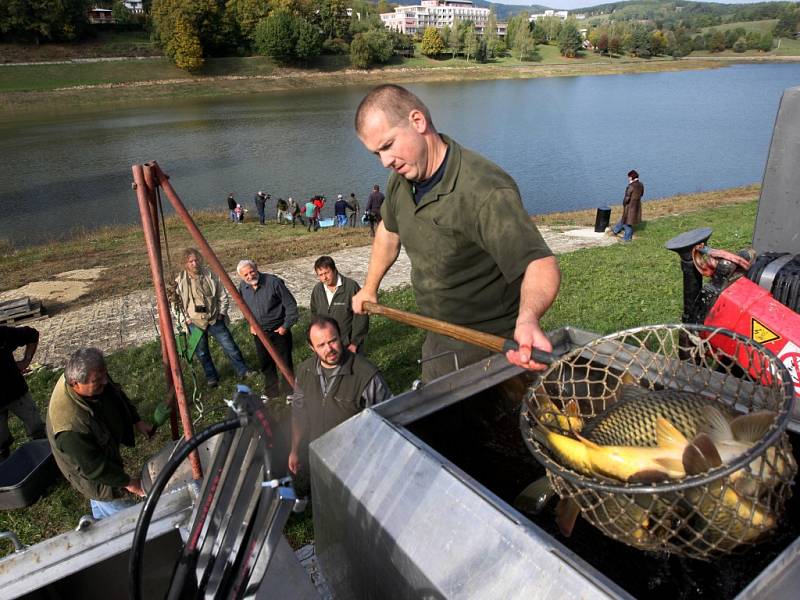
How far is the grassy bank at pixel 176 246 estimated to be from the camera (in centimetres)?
1254

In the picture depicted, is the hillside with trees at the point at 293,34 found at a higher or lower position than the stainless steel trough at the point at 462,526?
higher

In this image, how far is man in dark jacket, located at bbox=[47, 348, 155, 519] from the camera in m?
3.31

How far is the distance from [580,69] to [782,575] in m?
85.4

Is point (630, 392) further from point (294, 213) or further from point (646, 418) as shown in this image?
point (294, 213)

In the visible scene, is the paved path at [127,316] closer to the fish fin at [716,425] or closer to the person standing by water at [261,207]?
the fish fin at [716,425]

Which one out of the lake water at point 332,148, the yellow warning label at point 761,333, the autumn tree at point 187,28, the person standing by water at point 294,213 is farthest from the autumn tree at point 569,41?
the yellow warning label at point 761,333

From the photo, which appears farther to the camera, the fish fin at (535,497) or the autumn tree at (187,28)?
the autumn tree at (187,28)

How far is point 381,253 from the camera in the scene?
3443 mm

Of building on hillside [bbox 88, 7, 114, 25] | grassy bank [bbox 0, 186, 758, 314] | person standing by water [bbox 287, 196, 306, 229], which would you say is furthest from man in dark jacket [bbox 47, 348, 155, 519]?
building on hillside [bbox 88, 7, 114, 25]

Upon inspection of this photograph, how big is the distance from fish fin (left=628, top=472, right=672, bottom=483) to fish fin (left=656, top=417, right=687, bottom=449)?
6 cm

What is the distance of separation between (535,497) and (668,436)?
2.68 feet

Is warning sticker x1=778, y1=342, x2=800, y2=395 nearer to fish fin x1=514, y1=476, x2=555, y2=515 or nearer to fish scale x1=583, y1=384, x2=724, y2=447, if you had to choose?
fish scale x1=583, y1=384, x2=724, y2=447

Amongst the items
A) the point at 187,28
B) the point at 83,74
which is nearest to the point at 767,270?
the point at 83,74

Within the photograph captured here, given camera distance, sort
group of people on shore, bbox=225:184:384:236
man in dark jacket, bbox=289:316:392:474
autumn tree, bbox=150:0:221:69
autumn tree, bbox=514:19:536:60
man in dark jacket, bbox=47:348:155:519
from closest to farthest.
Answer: man in dark jacket, bbox=47:348:155:519 < man in dark jacket, bbox=289:316:392:474 < group of people on shore, bbox=225:184:384:236 < autumn tree, bbox=150:0:221:69 < autumn tree, bbox=514:19:536:60
